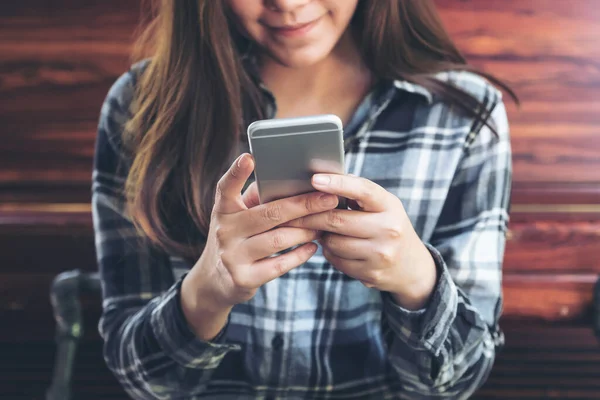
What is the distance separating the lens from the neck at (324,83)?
0.81 meters

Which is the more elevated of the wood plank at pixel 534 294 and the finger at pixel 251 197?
the finger at pixel 251 197

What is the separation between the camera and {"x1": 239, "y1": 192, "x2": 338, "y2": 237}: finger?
507mm

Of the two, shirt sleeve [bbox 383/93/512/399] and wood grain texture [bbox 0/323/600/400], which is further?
wood grain texture [bbox 0/323/600/400]

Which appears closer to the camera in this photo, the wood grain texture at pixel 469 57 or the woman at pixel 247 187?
the woman at pixel 247 187

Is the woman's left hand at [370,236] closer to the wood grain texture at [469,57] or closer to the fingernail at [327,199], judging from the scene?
the fingernail at [327,199]

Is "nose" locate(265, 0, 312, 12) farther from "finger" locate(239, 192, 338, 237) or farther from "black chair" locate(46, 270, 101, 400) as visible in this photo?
"black chair" locate(46, 270, 101, 400)

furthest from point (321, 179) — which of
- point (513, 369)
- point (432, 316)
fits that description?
point (513, 369)

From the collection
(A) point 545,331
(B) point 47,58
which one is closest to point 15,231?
(B) point 47,58

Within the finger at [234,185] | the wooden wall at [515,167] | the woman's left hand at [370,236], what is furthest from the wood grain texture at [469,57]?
the finger at [234,185]

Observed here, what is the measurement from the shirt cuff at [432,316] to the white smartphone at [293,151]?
194 mm

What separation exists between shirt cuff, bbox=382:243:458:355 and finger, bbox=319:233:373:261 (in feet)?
0.39

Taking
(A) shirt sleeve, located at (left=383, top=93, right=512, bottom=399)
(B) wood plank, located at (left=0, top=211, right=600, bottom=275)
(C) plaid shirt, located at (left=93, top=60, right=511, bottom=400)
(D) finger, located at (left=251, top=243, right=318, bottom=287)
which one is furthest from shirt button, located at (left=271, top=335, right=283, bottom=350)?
(B) wood plank, located at (left=0, top=211, right=600, bottom=275)

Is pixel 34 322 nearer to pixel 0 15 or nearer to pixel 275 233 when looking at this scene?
pixel 0 15

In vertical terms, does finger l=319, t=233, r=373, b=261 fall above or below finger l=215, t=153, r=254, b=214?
below
